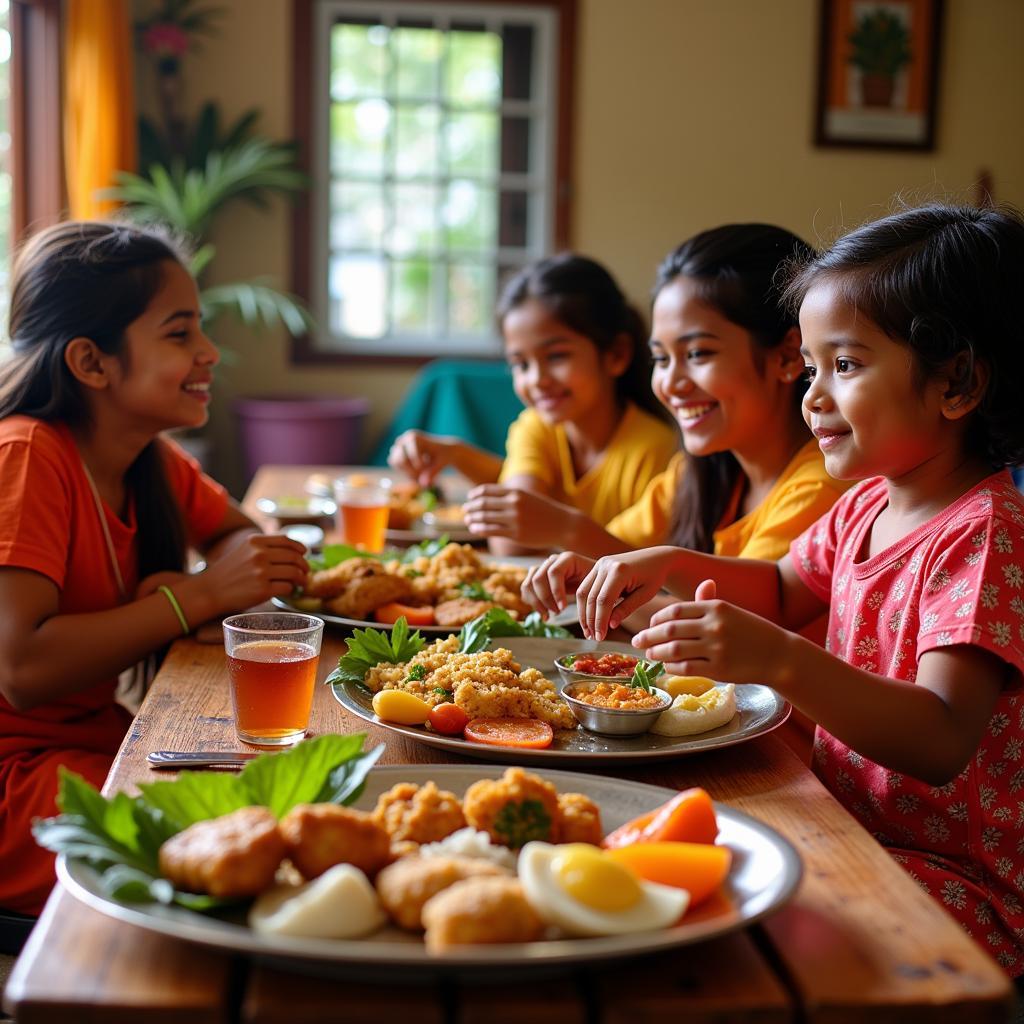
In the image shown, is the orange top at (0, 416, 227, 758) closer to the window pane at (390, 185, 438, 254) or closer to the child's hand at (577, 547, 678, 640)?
the child's hand at (577, 547, 678, 640)

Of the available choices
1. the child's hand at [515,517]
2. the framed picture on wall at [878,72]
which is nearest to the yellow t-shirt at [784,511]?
the child's hand at [515,517]

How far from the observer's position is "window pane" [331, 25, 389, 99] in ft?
20.1

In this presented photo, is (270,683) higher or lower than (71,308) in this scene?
lower

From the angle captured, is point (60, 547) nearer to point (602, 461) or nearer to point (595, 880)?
point (595, 880)

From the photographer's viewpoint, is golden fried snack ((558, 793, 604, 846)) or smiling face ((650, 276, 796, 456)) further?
smiling face ((650, 276, 796, 456))

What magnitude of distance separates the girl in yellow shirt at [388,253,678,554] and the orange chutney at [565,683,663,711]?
1482 mm

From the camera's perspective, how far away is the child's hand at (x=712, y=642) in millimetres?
1085

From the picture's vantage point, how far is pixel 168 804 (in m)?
0.88

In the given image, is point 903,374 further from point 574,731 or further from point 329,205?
point 329,205

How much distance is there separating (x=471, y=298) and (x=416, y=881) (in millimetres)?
5917

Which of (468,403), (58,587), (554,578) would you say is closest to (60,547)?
(58,587)

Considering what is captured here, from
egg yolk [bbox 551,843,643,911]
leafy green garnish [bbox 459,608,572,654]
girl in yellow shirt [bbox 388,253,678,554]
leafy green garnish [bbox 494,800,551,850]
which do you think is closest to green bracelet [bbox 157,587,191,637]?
leafy green garnish [bbox 459,608,572,654]

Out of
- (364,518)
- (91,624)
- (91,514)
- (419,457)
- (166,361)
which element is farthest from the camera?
(419,457)

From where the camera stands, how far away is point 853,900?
0.86m
